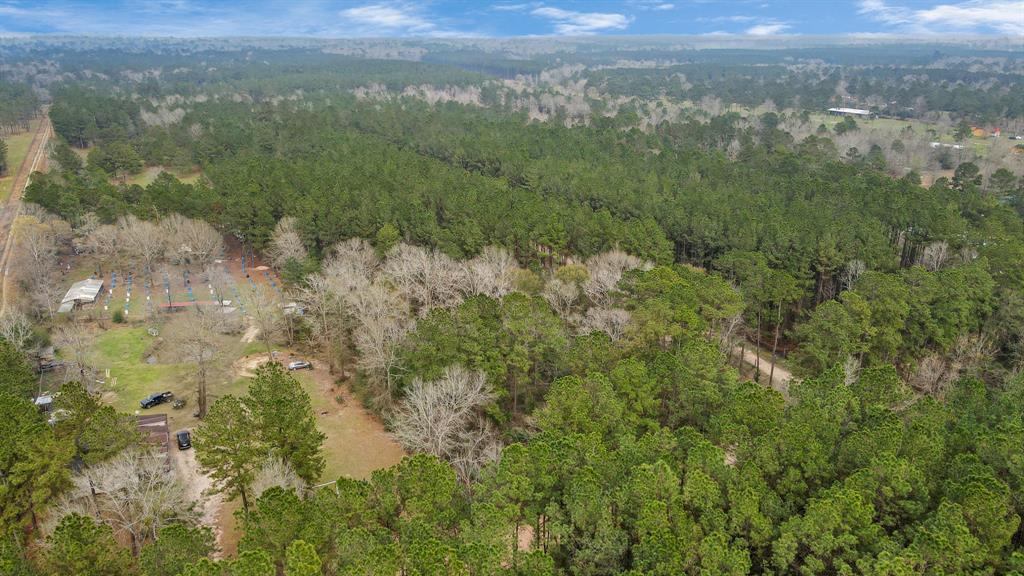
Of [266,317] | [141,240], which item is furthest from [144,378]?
[141,240]

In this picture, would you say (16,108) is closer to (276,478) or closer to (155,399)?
(155,399)

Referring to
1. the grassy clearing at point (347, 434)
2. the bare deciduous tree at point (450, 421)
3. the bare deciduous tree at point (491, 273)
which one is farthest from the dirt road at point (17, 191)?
the bare deciduous tree at point (450, 421)

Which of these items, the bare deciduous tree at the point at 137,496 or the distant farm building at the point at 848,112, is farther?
the distant farm building at the point at 848,112

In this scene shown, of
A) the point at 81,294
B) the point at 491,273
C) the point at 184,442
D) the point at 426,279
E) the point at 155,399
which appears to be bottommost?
the point at 184,442

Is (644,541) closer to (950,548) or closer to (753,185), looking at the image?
(950,548)

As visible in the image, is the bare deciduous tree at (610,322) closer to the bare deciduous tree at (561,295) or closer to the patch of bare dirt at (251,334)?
the bare deciduous tree at (561,295)
